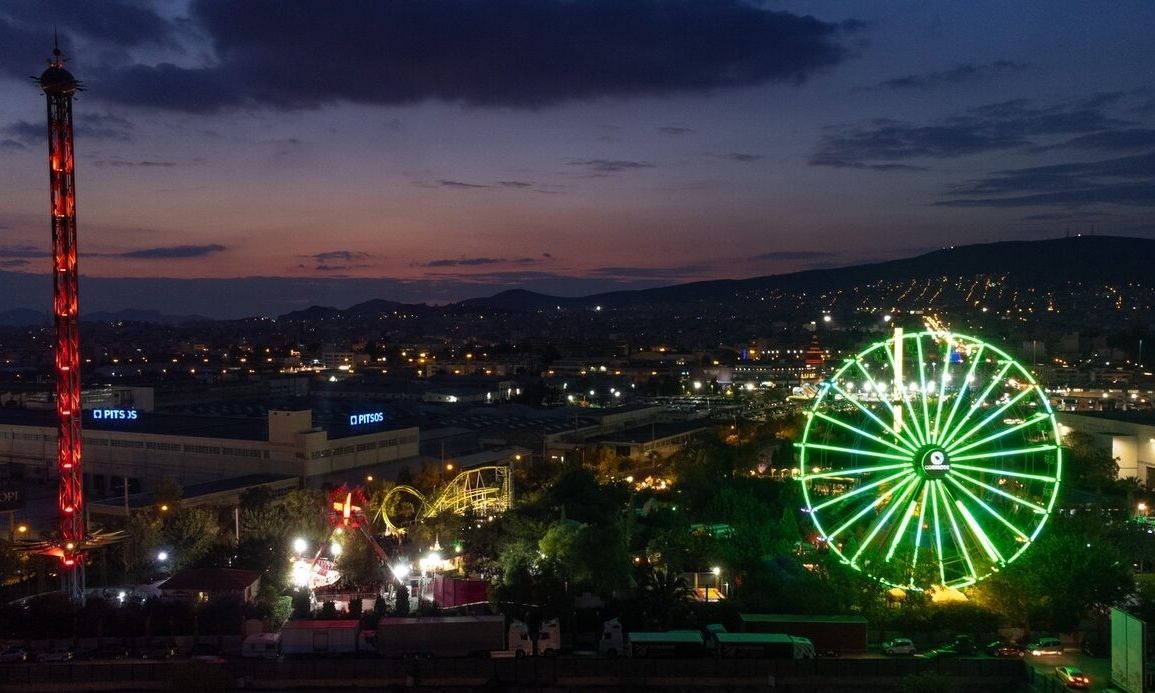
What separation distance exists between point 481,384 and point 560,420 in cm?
2315

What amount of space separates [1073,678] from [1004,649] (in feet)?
5.93

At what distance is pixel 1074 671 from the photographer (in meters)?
14.4

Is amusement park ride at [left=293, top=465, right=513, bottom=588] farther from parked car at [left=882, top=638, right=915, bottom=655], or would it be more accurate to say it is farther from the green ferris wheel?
parked car at [left=882, top=638, right=915, bottom=655]

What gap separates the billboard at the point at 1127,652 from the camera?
1338 centimetres

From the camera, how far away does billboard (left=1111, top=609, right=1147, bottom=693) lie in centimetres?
1338

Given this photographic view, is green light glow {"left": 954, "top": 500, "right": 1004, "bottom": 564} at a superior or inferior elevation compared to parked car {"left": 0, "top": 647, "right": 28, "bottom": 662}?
superior

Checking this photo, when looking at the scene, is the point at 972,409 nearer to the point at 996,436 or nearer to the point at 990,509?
the point at 996,436

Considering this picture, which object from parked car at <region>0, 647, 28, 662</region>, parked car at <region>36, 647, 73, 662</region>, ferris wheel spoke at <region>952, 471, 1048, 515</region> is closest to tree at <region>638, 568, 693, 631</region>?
ferris wheel spoke at <region>952, 471, 1048, 515</region>

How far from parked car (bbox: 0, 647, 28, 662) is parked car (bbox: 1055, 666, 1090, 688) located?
612 inches

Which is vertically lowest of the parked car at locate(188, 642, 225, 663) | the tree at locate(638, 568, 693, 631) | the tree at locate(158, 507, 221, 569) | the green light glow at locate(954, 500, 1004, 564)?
the parked car at locate(188, 642, 225, 663)

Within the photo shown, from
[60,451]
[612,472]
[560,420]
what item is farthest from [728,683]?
[560,420]

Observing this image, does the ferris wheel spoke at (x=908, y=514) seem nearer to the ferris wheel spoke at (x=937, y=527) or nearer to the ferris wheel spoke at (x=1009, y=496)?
the ferris wheel spoke at (x=937, y=527)

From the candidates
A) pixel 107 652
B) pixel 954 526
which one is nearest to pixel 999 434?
pixel 954 526

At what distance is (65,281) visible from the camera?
19.5m
